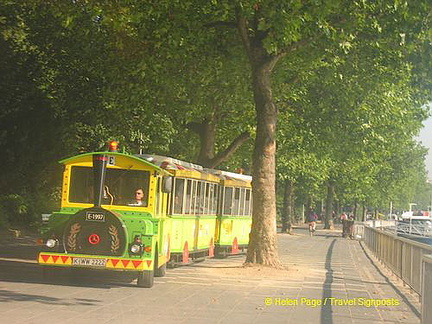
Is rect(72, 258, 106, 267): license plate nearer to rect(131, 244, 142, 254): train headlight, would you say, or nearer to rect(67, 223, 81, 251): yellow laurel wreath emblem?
rect(67, 223, 81, 251): yellow laurel wreath emblem

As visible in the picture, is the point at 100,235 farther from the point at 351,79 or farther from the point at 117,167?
the point at 351,79

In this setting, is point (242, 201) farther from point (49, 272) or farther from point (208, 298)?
point (208, 298)

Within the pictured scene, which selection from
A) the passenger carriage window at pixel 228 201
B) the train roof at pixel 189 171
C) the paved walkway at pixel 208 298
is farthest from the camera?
the passenger carriage window at pixel 228 201

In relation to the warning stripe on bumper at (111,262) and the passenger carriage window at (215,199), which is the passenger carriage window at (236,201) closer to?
the passenger carriage window at (215,199)

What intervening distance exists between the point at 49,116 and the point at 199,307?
61.7 ft

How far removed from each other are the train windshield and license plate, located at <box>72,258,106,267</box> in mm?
1450

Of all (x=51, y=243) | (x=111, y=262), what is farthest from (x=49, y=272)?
(x=111, y=262)

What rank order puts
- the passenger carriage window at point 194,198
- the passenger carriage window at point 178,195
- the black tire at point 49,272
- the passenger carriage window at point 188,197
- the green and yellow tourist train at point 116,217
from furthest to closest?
the passenger carriage window at point 194,198 → the passenger carriage window at point 188,197 → the passenger carriage window at point 178,195 → the black tire at point 49,272 → the green and yellow tourist train at point 116,217

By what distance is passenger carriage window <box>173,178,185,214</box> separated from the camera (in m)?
18.1

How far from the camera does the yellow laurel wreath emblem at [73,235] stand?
14055mm

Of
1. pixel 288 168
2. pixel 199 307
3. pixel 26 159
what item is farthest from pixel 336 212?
pixel 199 307

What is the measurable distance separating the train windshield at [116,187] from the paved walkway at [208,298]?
1681 mm

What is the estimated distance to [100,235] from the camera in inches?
553

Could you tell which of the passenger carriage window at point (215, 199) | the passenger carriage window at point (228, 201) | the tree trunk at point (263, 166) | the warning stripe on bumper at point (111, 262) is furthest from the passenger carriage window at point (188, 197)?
the warning stripe on bumper at point (111, 262)
